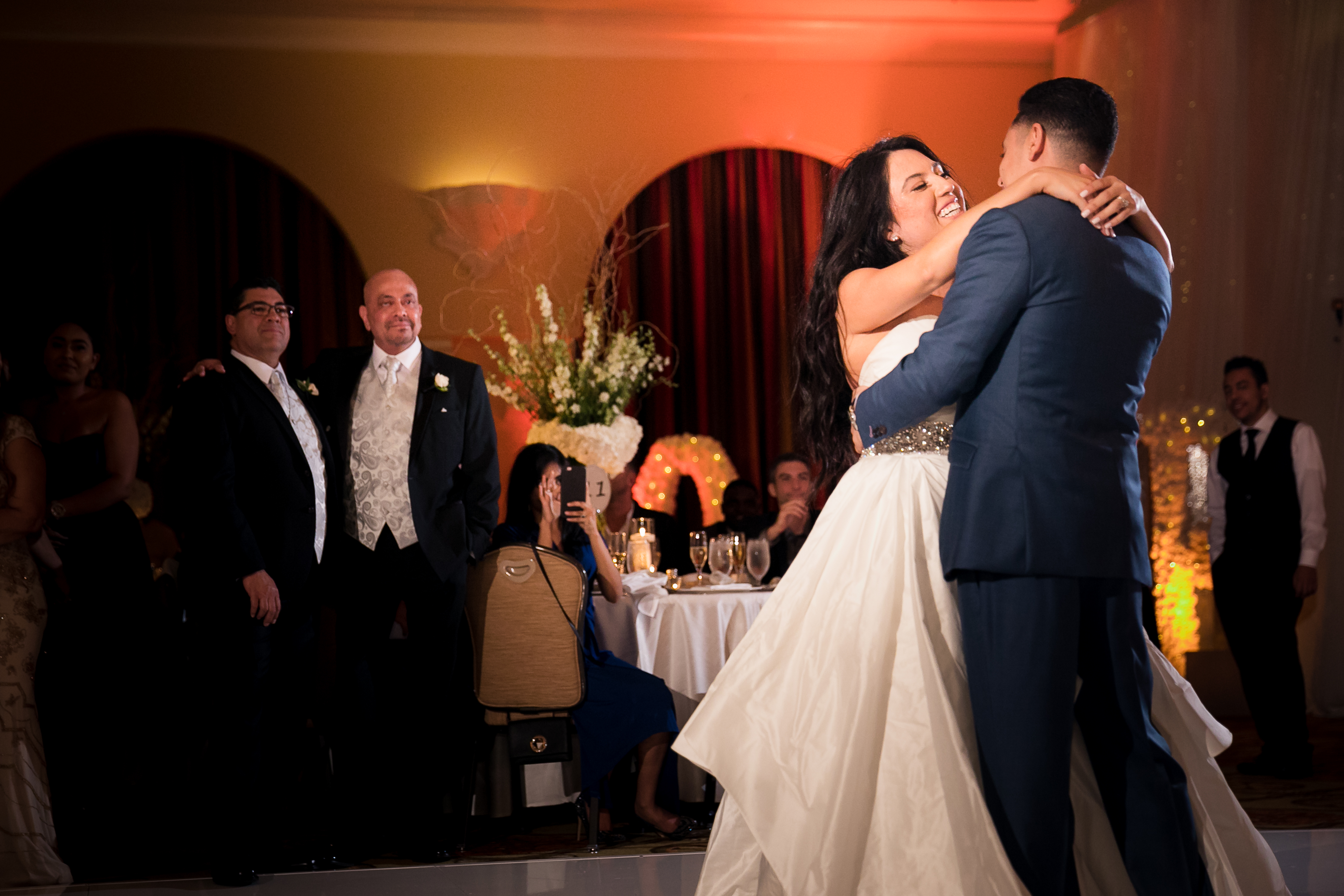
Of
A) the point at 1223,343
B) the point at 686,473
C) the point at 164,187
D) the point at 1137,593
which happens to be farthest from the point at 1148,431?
the point at 164,187

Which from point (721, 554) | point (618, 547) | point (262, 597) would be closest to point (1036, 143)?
point (262, 597)

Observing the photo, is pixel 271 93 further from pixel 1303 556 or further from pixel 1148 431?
pixel 1303 556

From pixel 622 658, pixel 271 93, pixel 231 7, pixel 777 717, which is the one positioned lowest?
pixel 622 658

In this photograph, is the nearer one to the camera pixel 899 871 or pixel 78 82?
pixel 899 871

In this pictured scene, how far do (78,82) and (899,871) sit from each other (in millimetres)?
6574

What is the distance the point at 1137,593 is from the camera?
1.79 m

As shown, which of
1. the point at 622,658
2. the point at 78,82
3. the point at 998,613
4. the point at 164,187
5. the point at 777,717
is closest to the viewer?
the point at 998,613

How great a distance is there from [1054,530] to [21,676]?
2.92 m

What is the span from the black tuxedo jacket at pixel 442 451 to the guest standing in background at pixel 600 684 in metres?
0.21

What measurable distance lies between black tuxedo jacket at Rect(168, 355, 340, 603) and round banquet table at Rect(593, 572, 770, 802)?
3.75 ft

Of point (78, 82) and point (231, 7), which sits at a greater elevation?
point (231, 7)

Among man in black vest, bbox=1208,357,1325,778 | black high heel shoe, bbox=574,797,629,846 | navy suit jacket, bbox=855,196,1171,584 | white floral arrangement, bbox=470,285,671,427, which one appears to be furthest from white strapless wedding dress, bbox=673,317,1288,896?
man in black vest, bbox=1208,357,1325,778

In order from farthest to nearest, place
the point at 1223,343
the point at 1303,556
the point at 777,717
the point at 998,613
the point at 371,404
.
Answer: the point at 1223,343, the point at 1303,556, the point at 371,404, the point at 777,717, the point at 998,613

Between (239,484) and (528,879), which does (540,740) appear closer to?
(528,879)
